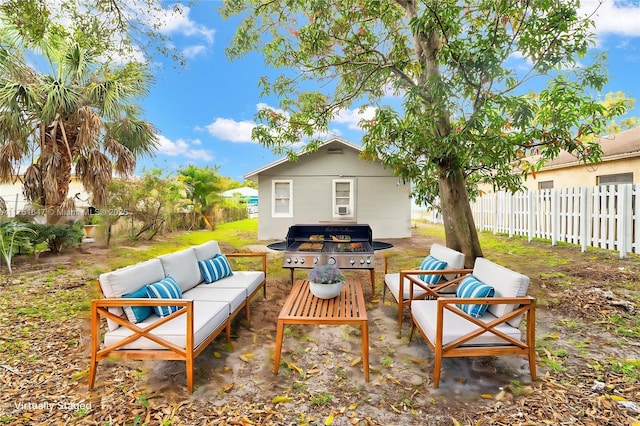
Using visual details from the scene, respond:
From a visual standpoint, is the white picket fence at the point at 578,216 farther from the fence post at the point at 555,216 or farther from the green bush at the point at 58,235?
the green bush at the point at 58,235

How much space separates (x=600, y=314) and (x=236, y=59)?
340 inches

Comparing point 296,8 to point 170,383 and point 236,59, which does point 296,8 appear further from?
point 170,383

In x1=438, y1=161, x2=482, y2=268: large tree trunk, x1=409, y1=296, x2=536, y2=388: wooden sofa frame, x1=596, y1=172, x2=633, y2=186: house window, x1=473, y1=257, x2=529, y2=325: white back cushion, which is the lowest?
x1=409, y1=296, x2=536, y2=388: wooden sofa frame

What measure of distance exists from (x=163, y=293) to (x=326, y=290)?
1.75m

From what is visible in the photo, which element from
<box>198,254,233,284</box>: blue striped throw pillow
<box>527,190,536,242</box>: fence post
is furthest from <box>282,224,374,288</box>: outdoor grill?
<box>527,190,536,242</box>: fence post

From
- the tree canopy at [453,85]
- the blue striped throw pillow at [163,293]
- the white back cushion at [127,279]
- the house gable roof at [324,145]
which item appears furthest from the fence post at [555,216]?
the white back cushion at [127,279]

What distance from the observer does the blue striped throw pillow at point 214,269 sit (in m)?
4.51

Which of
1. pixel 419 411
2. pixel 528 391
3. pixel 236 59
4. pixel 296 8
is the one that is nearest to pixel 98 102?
pixel 236 59

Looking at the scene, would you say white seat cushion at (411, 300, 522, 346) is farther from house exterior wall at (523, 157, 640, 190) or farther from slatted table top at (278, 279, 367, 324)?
house exterior wall at (523, 157, 640, 190)

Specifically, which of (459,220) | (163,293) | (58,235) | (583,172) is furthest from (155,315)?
(583,172)

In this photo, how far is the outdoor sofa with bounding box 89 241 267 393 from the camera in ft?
8.96

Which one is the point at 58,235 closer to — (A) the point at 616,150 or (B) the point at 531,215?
(B) the point at 531,215

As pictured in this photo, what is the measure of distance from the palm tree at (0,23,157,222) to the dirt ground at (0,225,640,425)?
588cm

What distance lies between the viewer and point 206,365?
3.20m
